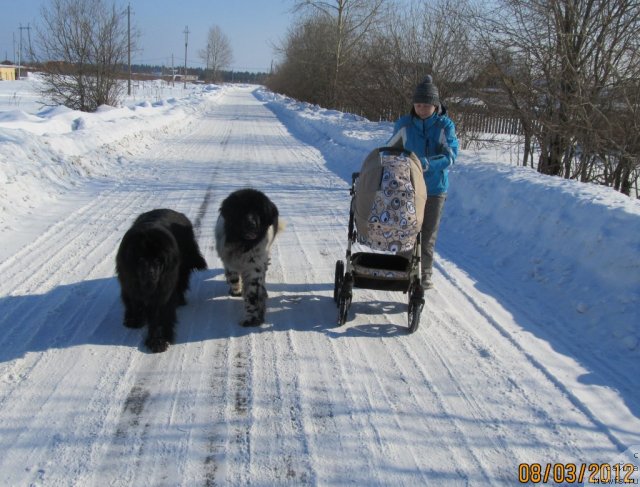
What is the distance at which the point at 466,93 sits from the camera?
629 inches

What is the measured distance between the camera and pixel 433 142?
17.3 feet

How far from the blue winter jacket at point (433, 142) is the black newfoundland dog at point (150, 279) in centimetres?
267

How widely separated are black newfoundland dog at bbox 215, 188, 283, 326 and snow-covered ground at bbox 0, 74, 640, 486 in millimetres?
306

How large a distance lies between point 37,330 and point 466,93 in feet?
48.7

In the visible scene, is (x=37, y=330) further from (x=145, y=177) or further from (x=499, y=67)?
(x=499, y=67)

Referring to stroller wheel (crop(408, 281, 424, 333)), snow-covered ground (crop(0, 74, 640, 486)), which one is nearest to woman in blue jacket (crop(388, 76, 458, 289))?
stroller wheel (crop(408, 281, 424, 333))

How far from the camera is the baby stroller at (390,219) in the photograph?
448cm

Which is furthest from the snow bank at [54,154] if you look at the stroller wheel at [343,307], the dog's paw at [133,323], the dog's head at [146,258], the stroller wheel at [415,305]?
the stroller wheel at [415,305]

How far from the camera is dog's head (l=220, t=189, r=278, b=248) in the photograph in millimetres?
4758

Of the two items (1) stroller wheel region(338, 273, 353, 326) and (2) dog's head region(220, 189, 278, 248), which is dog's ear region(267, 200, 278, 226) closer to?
(2) dog's head region(220, 189, 278, 248)

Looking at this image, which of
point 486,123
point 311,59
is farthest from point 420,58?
point 311,59

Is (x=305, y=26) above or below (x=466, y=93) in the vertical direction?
above

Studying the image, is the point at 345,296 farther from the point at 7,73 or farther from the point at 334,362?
the point at 7,73

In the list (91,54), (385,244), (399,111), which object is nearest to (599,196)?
(385,244)
